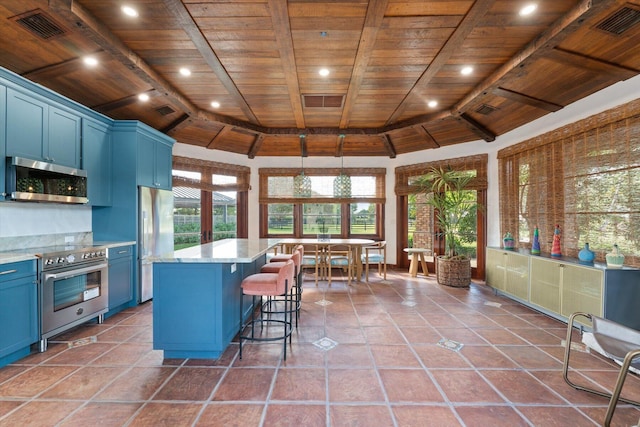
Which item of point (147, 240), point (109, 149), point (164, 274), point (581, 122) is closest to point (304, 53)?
point (164, 274)

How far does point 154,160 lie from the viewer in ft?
14.0

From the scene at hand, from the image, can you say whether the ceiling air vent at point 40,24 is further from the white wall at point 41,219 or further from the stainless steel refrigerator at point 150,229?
the stainless steel refrigerator at point 150,229

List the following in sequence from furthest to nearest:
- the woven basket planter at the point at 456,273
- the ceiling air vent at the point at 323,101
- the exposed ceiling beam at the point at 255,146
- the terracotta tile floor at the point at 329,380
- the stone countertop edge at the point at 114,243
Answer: the exposed ceiling beam at the point at 255,146, the woven basket planter at the point at 456,273, the ceiling air vent at the point at 323,101, the stone countertop edge at the point at 114,243, the terracotta tile floor at the point at 329,380

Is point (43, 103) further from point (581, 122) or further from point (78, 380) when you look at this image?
point (581, 122)

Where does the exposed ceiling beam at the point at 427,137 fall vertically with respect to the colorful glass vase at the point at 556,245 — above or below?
above

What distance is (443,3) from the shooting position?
7.62 feet

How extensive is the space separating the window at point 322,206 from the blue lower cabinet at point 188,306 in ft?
13.3

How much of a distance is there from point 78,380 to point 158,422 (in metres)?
0.96

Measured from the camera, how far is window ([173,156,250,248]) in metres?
5.46

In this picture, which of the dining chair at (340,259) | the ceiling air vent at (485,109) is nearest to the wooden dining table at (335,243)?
the dining chair at (340,259)

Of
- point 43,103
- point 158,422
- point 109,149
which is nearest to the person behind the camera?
point 158,422

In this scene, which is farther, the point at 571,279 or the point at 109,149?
the point at 109,149

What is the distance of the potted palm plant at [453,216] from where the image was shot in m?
5.05

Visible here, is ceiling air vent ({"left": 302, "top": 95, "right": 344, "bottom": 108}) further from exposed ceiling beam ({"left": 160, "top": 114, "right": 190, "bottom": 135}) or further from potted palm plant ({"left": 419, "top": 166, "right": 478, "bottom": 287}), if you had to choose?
potted palm plant ({"left": 419, "top": 166, "right": 478, "bottom": 287})
